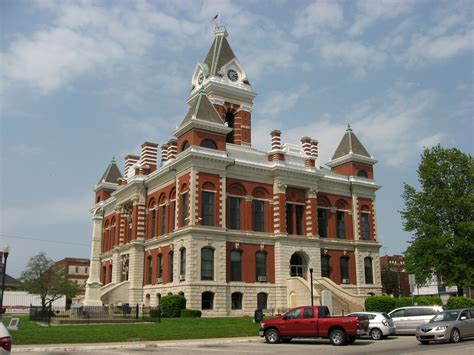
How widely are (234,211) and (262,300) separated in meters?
9.19

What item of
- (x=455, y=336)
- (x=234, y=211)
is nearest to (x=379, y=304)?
(x=234, y=211)

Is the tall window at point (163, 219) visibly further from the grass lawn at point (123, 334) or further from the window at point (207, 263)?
the grass lawn at point (123, 334)

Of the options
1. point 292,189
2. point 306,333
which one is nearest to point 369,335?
point 306,333

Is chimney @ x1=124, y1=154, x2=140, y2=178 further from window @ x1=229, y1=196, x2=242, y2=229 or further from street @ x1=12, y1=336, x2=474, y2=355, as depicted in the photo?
street @ x1=12, y1=336, x2=474, y2=355

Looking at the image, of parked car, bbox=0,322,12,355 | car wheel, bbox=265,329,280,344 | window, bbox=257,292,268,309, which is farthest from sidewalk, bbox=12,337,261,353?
window, bbox=257,292,268,309

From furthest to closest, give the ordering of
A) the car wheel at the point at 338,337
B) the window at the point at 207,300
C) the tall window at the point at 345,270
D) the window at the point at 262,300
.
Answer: the tall window at the point at 345,270 < the window at the point at 262,300 < the window at the point at 207,300 < the car wheel at the point at 338,337

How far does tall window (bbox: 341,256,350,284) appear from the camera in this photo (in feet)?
182

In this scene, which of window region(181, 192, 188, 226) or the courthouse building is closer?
the courthouse building

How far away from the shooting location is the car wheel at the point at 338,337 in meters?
22.7

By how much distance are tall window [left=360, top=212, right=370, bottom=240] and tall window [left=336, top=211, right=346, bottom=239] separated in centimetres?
262

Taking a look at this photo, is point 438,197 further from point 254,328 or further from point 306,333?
point 306,333

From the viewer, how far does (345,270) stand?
2213 inches

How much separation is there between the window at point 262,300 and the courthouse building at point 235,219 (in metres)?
0.10

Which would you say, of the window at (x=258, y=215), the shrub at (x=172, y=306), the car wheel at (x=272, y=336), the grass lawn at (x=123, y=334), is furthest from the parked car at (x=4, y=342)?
the window at (x=258, y=215)
